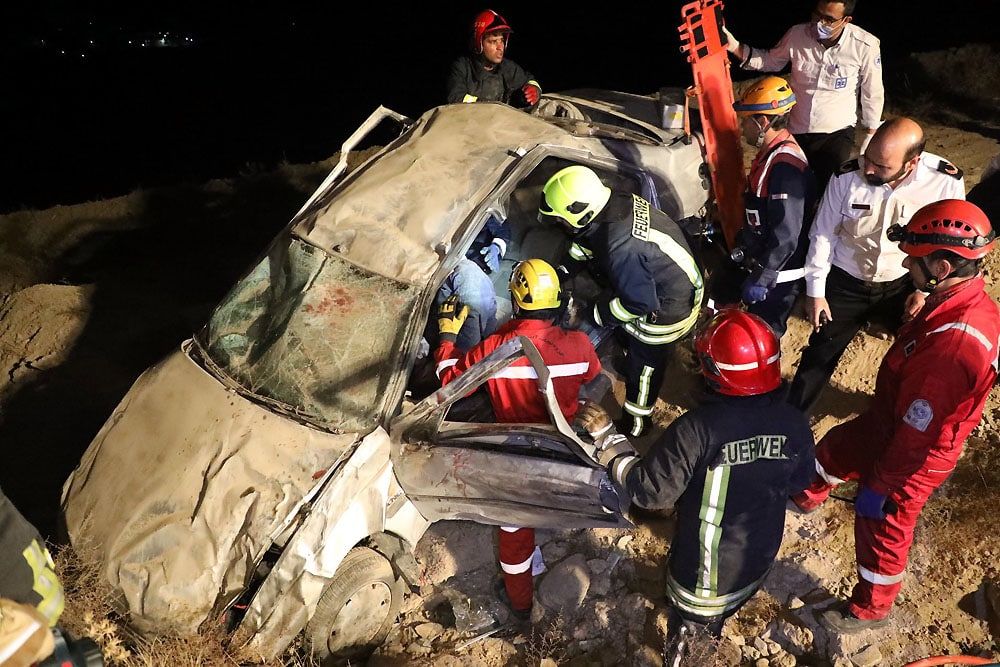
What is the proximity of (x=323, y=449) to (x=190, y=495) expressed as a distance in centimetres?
62

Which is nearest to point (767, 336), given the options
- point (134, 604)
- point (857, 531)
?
point (857, 531)

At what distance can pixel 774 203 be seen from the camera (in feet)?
14.8

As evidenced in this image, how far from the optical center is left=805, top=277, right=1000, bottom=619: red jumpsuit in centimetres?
322

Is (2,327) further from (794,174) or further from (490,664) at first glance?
(794,174)

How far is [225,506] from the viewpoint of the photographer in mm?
3488

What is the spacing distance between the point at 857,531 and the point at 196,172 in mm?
10959

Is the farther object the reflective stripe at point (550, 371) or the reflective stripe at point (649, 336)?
the reflective stripe at point (649, 336)

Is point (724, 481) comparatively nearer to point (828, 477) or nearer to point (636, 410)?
point (828, 477)

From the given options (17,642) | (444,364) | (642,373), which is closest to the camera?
(17,642)

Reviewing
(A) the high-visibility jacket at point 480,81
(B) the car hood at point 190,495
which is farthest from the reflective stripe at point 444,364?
(A) the high-visibility jacket at point 480,81

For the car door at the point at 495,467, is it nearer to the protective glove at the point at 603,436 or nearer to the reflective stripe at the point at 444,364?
the protective glove at the point at 603,436

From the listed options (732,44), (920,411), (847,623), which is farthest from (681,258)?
(847,623)

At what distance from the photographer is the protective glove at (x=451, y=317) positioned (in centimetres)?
441

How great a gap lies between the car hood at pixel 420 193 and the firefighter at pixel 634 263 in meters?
0.39
